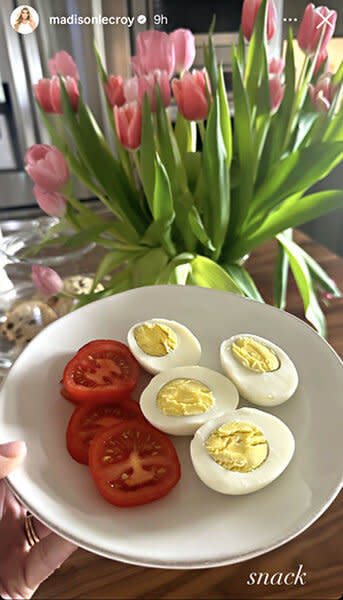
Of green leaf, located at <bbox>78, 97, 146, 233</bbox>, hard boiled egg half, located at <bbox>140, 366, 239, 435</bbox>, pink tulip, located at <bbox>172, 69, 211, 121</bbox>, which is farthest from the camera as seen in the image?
green leaf, located at <bbox>78, 97, 146, 233</bbox>

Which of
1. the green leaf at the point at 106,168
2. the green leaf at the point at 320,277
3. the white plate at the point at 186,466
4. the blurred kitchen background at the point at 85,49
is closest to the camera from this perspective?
the white plate at the point at 186,466

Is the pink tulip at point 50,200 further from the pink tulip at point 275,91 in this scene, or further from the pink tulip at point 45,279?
the pink tulip at point 275,91

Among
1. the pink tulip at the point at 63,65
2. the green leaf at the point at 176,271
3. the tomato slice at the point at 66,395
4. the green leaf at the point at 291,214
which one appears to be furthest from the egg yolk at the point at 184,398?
the pink tulip at the point at 63,65

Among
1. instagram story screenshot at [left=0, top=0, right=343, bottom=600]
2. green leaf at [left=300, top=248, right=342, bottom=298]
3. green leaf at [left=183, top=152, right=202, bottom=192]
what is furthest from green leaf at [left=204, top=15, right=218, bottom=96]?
green leaf at [left=300, top=248, right=342, bottom=298]

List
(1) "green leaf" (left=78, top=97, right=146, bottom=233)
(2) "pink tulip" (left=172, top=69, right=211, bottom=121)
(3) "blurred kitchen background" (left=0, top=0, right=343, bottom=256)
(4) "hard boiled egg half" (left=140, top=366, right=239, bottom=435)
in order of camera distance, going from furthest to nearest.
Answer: (3) "blurred kitchen background" (left=0, top=0, right=343, bottom=256) → (1) "green leaf" (left=78, top=97, right=146, bottom=233) → (2) "pink tulip" (left=172, top=69, right=211, bottom=121) → (4) "hard boiled egg half" (left=140, top=366, right=239, bottom=435)

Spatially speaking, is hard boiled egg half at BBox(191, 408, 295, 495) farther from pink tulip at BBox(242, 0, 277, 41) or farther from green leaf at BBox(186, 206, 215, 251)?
pink tulip at BBox(242, 0, 277, 41)

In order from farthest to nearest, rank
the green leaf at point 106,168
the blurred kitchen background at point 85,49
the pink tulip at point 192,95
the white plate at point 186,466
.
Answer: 1. the blurred kitchen background at point 85,49
2. the green leaf at point 106,168
3. the pink tulip at point 192,95
4. the white plate at point 186,466

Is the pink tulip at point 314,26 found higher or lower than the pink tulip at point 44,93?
higher

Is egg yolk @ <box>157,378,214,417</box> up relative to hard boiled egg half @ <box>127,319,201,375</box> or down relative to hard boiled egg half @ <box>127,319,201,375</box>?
down
